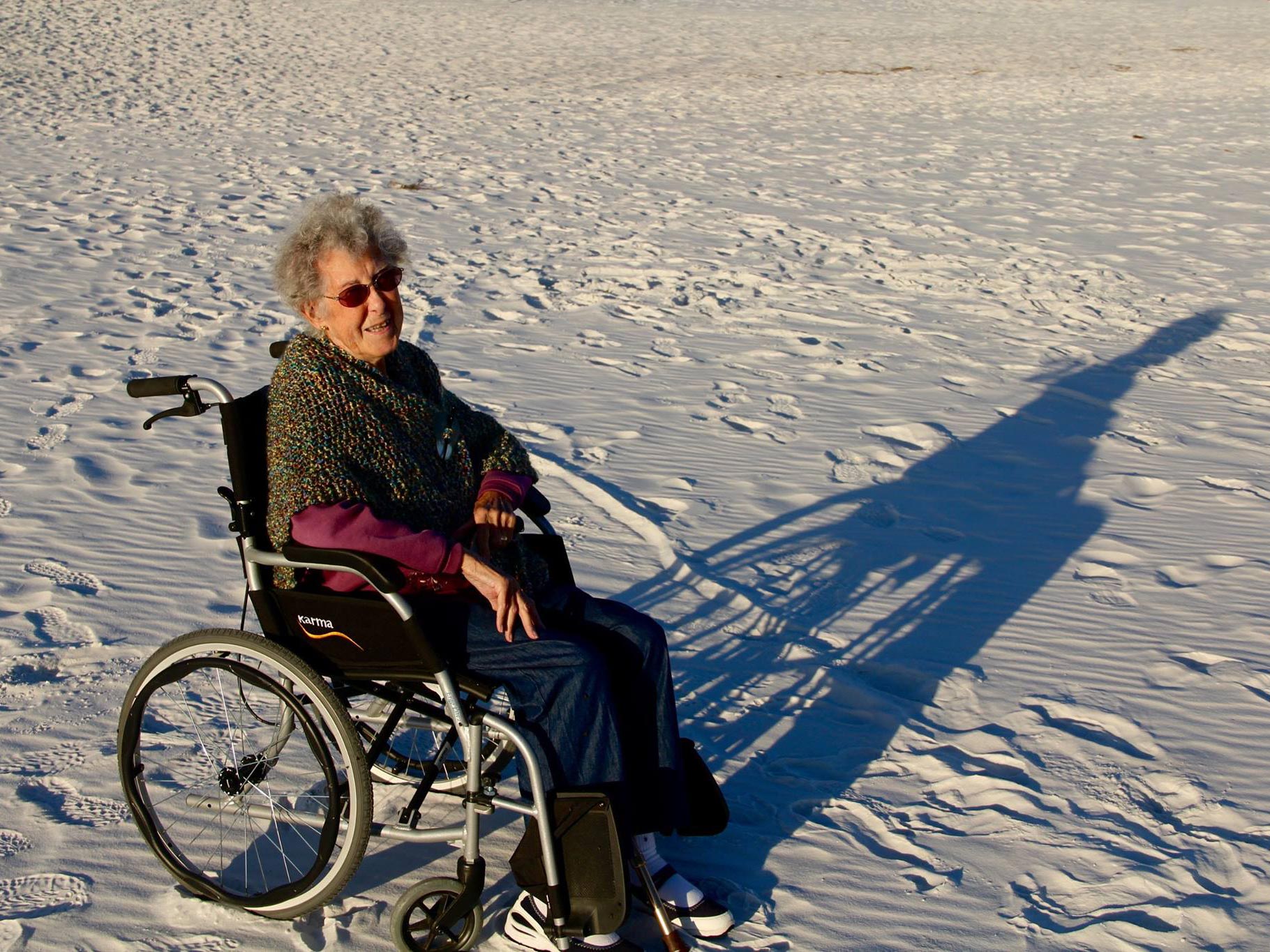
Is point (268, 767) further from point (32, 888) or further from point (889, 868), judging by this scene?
point (889, 868)

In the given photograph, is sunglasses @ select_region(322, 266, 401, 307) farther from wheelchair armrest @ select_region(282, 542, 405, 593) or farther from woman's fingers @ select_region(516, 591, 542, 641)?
woman's fingers @ select_region(516, 591, 542, 641)

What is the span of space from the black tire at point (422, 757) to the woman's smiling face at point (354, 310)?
89 centimetres

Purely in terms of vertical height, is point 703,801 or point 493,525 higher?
point 493,525

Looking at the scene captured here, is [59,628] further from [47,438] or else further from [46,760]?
[47,438]

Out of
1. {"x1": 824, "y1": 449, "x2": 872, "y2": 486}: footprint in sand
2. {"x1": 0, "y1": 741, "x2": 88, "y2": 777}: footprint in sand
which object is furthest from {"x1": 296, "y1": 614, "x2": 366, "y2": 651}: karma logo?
{"x1": 824, "y1": 449, "x2": 872, "y2": 486}: footprint in sand

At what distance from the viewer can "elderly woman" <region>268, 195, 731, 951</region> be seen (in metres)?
2.78

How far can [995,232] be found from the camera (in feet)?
34.6

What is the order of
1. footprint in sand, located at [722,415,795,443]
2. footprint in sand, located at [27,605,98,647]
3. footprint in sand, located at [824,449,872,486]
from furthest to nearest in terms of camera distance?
footprint in sand, located at [722,415,795,443], footprint in sand, located at [824,449,872,486], footprint in sand, located at [27,605,98,647]

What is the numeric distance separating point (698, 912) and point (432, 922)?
0.61 metres

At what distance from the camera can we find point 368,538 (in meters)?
2.80

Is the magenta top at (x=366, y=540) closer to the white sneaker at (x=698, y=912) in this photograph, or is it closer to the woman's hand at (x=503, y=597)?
the woman's hand at (x=503, y=597)

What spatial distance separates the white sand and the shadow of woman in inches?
0.7

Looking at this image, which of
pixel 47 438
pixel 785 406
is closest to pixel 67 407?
pixel 47 438

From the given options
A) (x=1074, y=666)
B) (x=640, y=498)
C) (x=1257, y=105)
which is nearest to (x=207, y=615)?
(x=640, y=498)
